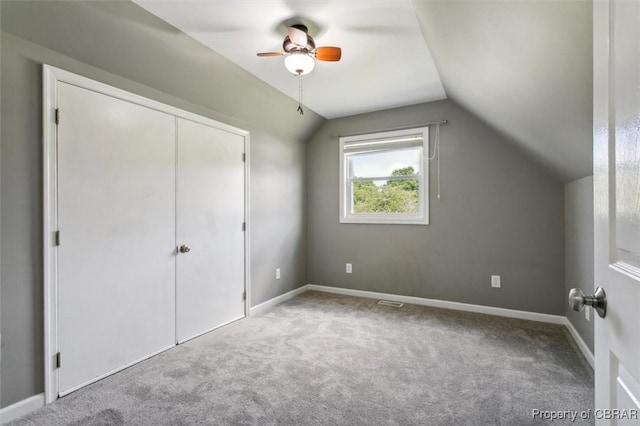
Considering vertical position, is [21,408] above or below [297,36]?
below

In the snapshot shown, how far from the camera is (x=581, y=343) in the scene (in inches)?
101

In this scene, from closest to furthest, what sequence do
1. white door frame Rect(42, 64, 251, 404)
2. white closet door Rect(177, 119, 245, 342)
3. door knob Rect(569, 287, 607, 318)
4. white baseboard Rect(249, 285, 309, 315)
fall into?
door knob Rect(569, 287, 607, 318)
white door frame Rect(42, 64, 251, 404)
white closet door Rect(177, 119, 245, 342)
white baseboard Rect(249, 285, 309, 315)

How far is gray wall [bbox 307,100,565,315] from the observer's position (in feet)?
10.7

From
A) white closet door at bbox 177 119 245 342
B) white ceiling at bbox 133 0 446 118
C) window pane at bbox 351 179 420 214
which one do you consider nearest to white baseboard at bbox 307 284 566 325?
window pane at bbox 351 179 420 214

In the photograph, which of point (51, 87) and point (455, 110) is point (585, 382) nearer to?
point (455, 110)

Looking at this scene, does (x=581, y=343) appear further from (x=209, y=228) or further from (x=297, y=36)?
(x=209, y=228)

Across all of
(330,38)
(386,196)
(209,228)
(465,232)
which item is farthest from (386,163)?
(209,228)

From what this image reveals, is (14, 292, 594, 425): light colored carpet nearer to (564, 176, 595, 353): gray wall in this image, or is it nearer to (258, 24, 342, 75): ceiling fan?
(564, 176, 595, 353): gray wall

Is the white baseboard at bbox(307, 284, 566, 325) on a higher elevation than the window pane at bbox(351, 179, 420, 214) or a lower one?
lower

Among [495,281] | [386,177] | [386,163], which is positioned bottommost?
[495,281]

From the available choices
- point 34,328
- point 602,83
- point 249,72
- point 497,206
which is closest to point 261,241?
point 249,72

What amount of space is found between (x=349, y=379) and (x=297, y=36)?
245 centimetres

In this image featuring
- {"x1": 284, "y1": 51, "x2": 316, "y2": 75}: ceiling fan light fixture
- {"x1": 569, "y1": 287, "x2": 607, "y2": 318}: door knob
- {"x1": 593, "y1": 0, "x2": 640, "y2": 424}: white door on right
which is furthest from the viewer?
{"x1": 284, "y1": 51, "x2": 316, "y2": 75}: ceiling fan light fixture

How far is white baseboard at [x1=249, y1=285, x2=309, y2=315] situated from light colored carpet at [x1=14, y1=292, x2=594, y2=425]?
418mm
